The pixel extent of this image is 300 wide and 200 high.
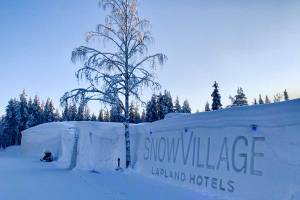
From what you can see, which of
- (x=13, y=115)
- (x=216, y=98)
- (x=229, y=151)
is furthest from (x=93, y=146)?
(x=13, y=115)

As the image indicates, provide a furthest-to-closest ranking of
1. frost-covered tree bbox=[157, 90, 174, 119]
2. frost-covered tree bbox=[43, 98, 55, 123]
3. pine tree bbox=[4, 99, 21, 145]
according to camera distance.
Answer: frost-covered tree bbox=[43, 98, 55, 123], pine tree bbox=[4, 99, 21, 145], frost-covered tree bbox=[157, 90, 174, 119]

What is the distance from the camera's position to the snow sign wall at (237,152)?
6.65m

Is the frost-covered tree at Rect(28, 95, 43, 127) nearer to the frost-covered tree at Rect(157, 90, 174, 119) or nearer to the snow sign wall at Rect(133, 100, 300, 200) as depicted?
the frost-covered tree at Rect(157, 90, 174, 119)

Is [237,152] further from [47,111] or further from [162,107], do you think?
[47,111]

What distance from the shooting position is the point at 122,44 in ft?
58.0

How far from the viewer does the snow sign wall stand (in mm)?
6652

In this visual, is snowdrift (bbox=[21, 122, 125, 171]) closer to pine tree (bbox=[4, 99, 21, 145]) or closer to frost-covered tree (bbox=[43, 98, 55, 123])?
pine tree (bbox=[4, 99, 21, 145])

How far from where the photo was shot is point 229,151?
337 inches

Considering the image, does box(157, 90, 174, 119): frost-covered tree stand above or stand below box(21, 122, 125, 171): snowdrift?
above

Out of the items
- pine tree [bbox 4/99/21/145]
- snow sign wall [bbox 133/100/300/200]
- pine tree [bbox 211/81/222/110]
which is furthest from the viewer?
pine tree [bbox 4/99/21/145]

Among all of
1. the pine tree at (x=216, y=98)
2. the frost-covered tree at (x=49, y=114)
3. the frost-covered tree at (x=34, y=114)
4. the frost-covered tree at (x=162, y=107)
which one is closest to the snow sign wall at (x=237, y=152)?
the pine tree at (x=216, y=98)

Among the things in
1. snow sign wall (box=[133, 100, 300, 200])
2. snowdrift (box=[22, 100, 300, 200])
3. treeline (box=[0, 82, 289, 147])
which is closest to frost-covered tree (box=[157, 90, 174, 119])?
treeline (box=[0, 82, 289, 147])

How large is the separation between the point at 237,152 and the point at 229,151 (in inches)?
13.9

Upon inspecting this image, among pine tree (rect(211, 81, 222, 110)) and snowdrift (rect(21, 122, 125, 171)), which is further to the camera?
pine tree (rect(211, 81, 222, 110))
